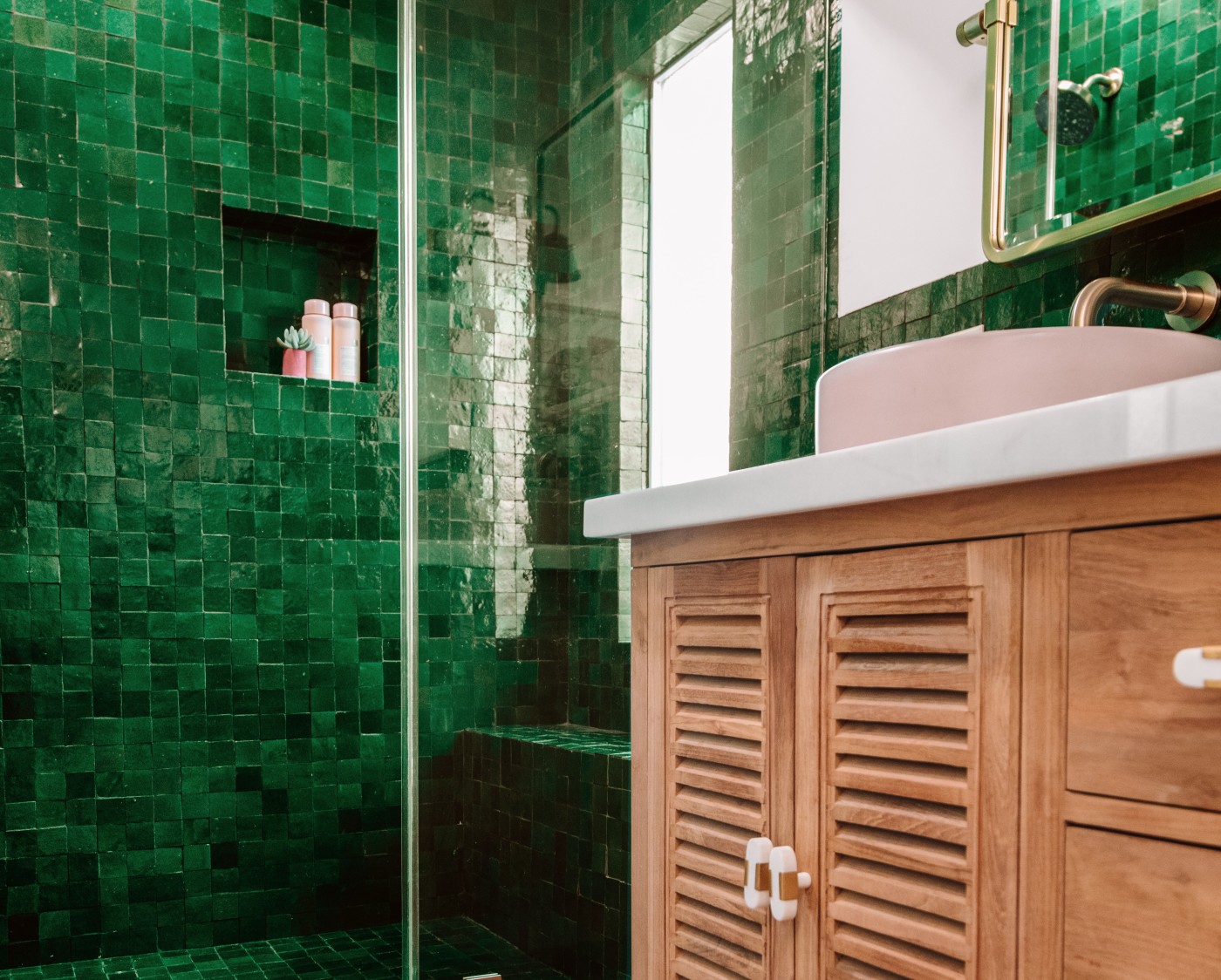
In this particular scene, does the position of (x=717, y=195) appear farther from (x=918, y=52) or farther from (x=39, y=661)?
(x=39, y=661)

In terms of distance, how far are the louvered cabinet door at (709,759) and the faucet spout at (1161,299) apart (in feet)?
1.54

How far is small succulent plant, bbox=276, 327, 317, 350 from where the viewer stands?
3004 mm

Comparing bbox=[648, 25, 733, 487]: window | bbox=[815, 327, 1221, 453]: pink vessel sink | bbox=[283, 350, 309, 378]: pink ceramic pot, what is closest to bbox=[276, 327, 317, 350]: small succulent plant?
bbox=[283, 350, 309, 378]: pink ceramic pot

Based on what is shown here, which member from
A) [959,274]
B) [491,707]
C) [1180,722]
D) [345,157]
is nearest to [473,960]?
[491,707]

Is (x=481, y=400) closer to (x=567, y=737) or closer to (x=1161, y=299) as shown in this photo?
(x=567, y=737)

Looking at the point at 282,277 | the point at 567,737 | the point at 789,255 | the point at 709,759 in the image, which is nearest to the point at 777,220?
the point at 789,255

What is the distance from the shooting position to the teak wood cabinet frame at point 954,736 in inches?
22.9

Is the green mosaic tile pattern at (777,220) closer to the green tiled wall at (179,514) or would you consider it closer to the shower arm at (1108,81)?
the shower arm at (1108,81)

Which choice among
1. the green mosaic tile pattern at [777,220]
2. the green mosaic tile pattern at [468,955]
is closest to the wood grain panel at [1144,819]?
the green mosaic tile pattern at [777,220]

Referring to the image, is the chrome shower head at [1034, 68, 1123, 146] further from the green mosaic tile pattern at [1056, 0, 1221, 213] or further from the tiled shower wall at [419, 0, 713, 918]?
the tiled shower wall at [419, 0, 713, 918]

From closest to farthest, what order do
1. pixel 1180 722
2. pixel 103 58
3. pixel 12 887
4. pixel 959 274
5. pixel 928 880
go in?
pixel 1180 722
pixel 928 880
pixel 959 274
pixel 12 887
pixel 103 58

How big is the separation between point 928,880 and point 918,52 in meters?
1.31

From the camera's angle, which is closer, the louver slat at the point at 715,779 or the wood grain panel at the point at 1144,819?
the wood grain panel at the point at 1144,819

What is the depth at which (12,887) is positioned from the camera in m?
2.60
